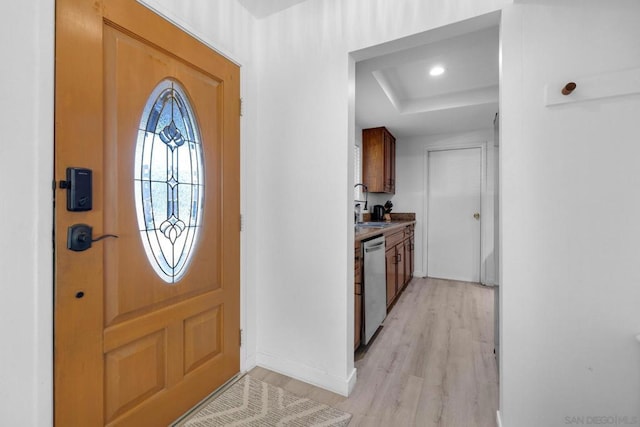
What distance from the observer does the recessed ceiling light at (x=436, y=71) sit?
261 centimetres

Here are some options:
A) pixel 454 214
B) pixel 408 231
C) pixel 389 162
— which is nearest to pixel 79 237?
pixel 408 231

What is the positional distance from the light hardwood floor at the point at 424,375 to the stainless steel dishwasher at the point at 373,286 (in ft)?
0.64

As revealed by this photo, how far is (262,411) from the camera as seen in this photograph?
1.51 metres

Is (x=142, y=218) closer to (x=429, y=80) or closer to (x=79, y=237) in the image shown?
(x=79, y=237)

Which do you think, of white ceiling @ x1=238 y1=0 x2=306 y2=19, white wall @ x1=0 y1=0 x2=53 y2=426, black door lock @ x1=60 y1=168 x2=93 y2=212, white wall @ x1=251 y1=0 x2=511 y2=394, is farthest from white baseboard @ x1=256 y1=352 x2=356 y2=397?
white ceiling @ x1=238 y1=0 x2=306 y2=19

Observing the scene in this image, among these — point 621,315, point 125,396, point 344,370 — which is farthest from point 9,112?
point 621,315

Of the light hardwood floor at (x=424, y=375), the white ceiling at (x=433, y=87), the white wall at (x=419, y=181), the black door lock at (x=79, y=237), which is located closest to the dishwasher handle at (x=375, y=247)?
the light hardwood floor at (x=424, y=375)

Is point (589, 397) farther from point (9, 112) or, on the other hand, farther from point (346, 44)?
point (9, 112)

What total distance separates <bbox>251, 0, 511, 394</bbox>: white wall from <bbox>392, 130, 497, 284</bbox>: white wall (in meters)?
3.10

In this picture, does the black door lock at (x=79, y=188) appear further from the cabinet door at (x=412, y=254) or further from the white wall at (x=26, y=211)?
the cabinet door at (x=412, y=254)

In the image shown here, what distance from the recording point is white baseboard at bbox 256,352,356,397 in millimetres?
Result: 1672

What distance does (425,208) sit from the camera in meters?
4.41

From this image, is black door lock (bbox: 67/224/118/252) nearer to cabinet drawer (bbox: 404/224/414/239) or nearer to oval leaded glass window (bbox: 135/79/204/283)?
oval leaded glass window (bbox: 135/79/204/283)

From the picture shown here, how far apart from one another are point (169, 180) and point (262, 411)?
135 centimetres
